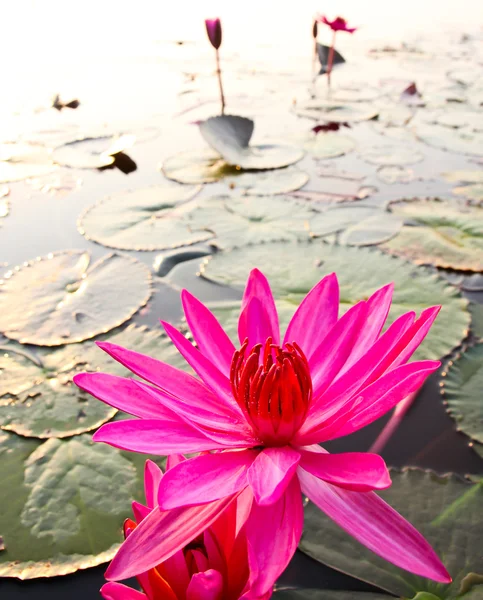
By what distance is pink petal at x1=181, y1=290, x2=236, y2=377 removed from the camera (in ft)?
3.05

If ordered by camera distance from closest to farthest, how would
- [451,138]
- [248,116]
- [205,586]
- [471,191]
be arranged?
[205,586] → [471,191] → [451,138] → [248,116]

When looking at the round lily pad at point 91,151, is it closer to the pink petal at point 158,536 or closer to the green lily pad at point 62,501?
the green lily pad at point 62,501

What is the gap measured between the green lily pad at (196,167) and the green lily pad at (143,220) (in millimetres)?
120

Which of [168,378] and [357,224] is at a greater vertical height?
[168,378]

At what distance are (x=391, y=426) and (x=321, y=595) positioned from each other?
0.49 m

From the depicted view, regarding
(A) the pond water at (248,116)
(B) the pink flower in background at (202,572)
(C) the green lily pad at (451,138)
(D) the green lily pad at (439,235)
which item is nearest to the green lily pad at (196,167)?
(A) the pond water at (248,116)

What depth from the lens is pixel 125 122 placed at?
3.57 m

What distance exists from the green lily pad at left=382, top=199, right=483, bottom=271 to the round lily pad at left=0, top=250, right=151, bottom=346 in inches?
39.5

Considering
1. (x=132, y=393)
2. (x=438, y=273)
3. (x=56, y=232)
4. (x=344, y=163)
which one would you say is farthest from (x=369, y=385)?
(x=344, y=163)

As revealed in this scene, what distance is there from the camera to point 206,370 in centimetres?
89

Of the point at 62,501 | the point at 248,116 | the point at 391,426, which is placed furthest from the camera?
the point at 248,116

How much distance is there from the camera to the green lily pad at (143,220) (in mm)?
2117

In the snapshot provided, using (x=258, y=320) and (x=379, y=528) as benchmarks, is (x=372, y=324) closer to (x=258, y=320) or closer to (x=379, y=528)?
(x=258, y=320)

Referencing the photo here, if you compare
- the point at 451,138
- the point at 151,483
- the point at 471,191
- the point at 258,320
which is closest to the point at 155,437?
the point at 151,483
